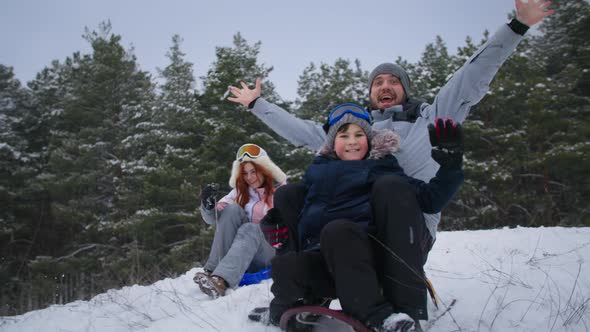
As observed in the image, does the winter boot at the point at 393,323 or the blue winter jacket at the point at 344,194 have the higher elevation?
the blue winter jacket at the point at 344,194

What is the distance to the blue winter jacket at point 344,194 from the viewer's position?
162 centimetres

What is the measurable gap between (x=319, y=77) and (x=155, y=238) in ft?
31.6

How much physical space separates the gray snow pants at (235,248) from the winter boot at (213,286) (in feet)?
0.17

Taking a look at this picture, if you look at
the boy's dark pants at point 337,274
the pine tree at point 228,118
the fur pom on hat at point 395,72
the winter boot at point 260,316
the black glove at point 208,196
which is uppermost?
the pine tree at point 228,118

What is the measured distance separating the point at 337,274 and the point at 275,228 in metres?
0.45

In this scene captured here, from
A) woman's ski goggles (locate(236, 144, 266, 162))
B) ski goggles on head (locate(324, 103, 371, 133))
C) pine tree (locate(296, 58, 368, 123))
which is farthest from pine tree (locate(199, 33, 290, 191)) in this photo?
ski goggles on head (locate(324, 103, 371, 133))

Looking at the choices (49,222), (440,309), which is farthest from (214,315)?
(49,222)

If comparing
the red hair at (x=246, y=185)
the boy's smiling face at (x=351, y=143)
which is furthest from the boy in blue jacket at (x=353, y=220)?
the red hair at (x=246, y=185)

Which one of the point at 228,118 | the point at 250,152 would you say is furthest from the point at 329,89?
the point at 250,152

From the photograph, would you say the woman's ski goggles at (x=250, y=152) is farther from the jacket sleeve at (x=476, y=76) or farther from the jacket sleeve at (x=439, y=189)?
the jacket sleeve at (x=439, y=189)

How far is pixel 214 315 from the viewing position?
2088mm

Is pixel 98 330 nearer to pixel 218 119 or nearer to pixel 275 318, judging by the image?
pixel 275 318

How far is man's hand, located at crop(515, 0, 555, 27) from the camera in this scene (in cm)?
177

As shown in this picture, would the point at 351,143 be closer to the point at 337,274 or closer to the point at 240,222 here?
the point at 337,274
